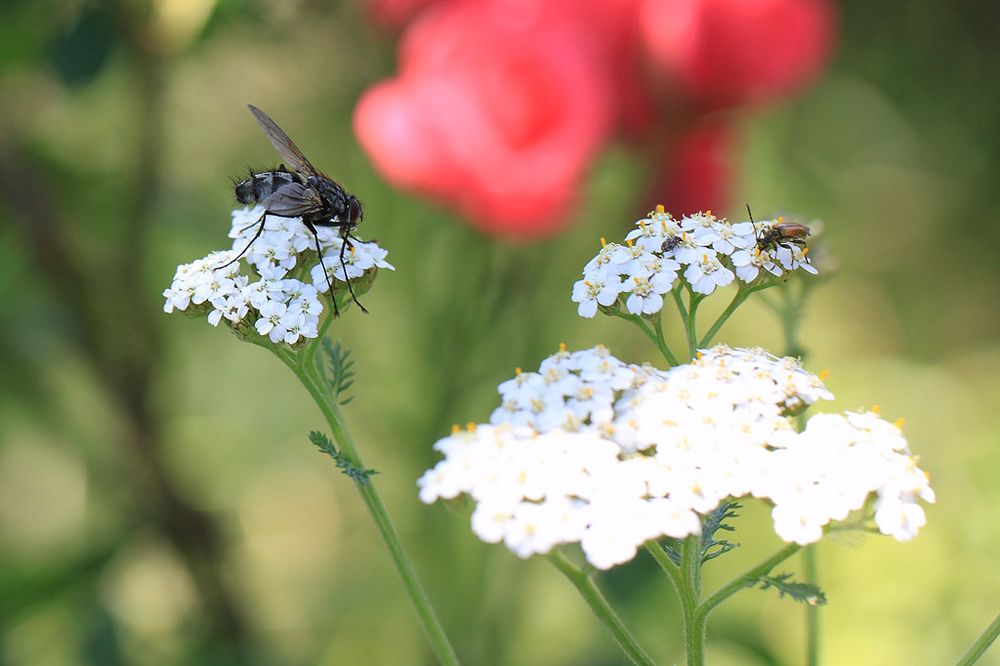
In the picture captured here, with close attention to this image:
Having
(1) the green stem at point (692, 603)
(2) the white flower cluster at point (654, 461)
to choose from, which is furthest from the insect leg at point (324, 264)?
(1) the green stem at point (692, 603)

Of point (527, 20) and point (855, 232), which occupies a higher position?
point (855, 232)

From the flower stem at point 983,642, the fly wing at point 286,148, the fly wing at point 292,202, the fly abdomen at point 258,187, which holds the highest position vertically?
the fly wing at point 286,148

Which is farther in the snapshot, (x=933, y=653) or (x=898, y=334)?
(x=898, y=334)

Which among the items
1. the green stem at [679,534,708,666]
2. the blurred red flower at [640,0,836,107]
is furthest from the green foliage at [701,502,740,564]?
the blurred red flower at [640,0,836,107]

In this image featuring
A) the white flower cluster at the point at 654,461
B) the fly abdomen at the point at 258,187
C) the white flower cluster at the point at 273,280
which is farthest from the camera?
the fly abdomen at the point at 258,187

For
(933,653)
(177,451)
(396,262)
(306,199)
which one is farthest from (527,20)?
(933,653)

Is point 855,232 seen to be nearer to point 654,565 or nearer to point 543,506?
point 654,565

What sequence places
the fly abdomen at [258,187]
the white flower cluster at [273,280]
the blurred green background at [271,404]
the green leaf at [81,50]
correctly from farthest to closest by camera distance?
the blurred green background at [271,404] < the green leaf at [81,50] < the fly abdomen at [258,187] < the white flower cluster at [273,280]

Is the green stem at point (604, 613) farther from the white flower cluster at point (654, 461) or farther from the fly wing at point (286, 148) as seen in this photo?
the fly wing at point (286, 148)
